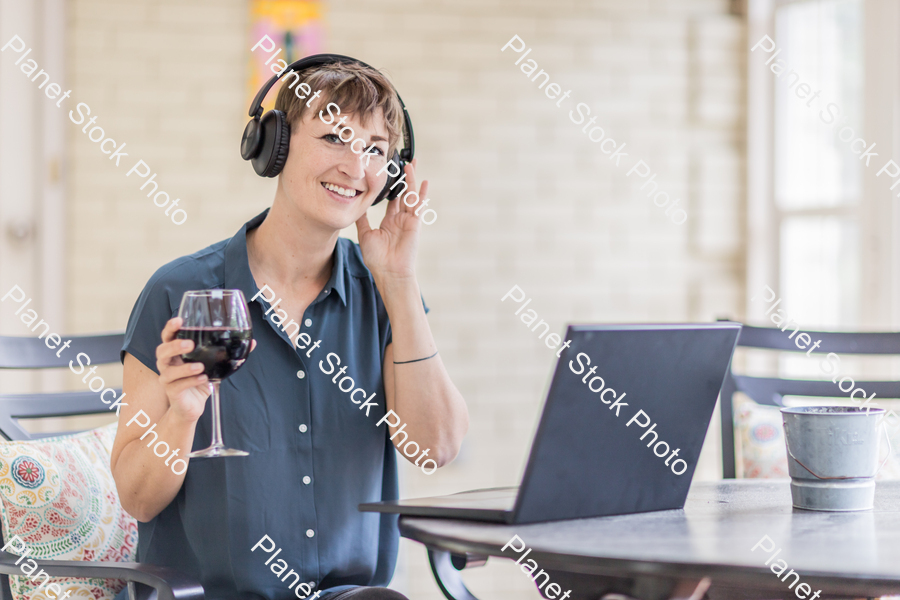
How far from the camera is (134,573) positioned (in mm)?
1258

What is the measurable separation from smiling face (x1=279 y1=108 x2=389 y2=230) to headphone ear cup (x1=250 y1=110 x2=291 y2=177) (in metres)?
0.01

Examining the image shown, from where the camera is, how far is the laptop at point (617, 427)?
0.99 metres

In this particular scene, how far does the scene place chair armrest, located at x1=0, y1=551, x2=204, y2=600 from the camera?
47.3 inches

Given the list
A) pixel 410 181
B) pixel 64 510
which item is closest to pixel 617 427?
pixel 410 181

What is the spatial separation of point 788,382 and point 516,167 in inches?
64.6

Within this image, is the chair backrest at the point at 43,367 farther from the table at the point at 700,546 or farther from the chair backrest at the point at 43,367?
the table at the point at 700,546

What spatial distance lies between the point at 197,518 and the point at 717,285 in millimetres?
2665

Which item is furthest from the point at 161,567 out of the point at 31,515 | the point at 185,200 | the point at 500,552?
the point at 185,200

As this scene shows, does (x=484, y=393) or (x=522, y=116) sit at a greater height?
(x=522, y=116)

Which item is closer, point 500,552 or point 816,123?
point 500,552

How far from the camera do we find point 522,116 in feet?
11.3

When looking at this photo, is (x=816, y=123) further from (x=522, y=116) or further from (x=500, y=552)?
(x=500, y=552)

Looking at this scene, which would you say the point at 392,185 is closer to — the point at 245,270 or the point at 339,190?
the point at 339,190

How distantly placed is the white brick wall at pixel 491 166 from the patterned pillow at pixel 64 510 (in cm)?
160
